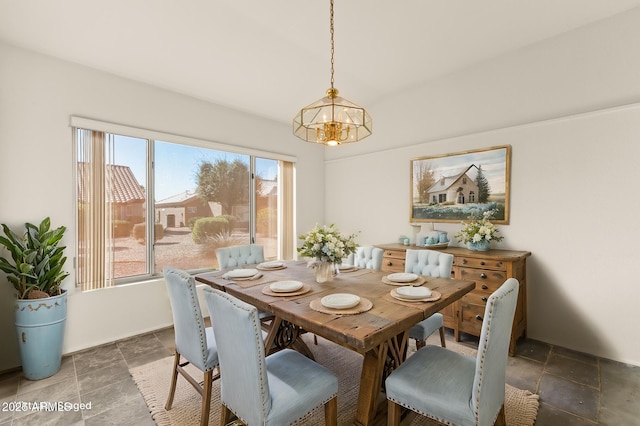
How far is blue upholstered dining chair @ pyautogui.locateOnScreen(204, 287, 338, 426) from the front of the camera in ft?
4.37

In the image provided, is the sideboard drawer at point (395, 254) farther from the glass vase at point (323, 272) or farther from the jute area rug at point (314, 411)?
the glass vase at point (323, 272)

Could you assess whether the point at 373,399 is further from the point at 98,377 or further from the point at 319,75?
the point at 319,75

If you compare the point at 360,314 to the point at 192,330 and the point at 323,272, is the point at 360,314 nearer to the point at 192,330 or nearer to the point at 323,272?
the point at 323,272

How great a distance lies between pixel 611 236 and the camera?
272cm

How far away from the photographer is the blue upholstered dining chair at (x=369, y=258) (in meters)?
3.06

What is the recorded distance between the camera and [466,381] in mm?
1531

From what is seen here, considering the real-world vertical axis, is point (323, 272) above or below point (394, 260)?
above

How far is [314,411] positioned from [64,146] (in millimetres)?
3229

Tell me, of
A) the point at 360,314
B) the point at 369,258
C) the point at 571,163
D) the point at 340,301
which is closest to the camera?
the point at 360,314

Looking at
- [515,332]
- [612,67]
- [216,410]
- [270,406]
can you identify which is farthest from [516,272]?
[216,410]

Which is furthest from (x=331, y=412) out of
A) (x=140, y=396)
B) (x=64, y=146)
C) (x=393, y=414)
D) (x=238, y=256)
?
(x=64, y=146)

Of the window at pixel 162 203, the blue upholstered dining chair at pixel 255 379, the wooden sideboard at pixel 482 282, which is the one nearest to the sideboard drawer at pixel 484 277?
the wooden sideboard at pixel 482 282

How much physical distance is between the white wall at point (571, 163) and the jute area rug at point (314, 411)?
1287 mm

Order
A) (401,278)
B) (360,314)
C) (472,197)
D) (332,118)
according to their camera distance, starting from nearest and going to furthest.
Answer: (360,314) < (332,118) < (401,278) < (472,197)
